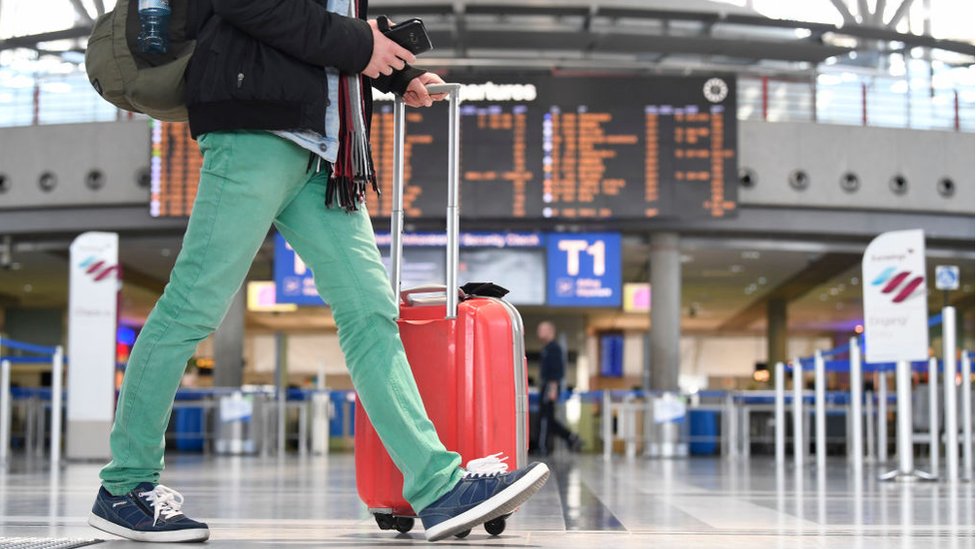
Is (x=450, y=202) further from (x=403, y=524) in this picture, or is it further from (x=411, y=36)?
(x=403, y=524)

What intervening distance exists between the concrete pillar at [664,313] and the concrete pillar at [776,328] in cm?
829

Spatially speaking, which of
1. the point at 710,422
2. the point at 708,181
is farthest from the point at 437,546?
the point at 710,422

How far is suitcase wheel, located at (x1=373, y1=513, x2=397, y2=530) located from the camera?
9.24 feet

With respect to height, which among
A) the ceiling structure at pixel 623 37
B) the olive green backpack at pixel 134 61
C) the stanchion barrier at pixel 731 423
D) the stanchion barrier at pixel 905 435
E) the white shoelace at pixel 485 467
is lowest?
the stanchion barrier at pixel 731 423

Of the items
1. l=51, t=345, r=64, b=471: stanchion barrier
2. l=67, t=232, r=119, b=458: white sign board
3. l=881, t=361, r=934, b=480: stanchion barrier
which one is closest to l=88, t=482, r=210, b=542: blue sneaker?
l=881, t=361, r=934, b=480: stanchion barrier

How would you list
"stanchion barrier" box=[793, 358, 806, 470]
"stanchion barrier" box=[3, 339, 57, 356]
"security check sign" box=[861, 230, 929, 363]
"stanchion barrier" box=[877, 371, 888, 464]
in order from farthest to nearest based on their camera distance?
1. "stanchion barrier" box=[793, 358, 806, 470]
2. "stanchion barrier" box=[877, 371, 888, 464]
3. "stanchion barrier" box=[3, 339, 57, 356]
4. "security check sign" box=[861, 230, 929, 363]

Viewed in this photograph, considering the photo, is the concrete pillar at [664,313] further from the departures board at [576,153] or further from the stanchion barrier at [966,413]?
the stanchion barrier at [966,413]

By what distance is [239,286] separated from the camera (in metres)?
2.47

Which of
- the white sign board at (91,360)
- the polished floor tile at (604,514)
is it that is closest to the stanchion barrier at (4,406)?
the white sign board at (91,360)

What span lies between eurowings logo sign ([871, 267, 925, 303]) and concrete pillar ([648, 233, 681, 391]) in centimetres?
688

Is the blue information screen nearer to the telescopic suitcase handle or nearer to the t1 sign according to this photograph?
the t1 sign

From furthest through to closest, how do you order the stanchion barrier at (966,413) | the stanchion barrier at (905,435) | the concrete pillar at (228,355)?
the concrete pillar at (228,355) → the stanchion barrier at (905,435) → the stanchion barrier at (966,413)

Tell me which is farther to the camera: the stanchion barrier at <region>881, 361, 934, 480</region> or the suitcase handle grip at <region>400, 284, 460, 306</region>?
the stanchion barrier at <region>881, 361, 934, 480</region>

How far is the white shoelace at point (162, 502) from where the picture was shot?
246 cm
